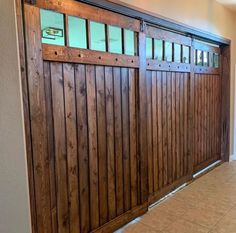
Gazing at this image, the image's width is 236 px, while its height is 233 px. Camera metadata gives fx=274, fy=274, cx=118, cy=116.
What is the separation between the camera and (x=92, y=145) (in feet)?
7.65

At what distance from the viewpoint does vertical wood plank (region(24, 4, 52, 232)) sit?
5.86 ft

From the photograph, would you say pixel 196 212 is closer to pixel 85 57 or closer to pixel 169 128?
pixel 169 128

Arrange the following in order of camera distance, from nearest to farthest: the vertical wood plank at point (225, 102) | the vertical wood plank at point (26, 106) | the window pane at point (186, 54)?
the vertical wood plank at point (26, 106), the window pane at point (186, 54), the vertical wood plank at point (225, 102)

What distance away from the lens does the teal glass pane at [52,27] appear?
75.4 inches

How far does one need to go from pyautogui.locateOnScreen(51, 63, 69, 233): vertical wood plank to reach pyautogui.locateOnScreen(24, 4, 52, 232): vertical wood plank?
11cm

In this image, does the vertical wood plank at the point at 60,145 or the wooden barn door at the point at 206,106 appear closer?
the vertical wood plank at the point at 60,145

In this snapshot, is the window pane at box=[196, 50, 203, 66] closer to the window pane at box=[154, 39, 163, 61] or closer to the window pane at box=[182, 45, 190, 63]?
the window pane at box=[182, 45, 190, 63]

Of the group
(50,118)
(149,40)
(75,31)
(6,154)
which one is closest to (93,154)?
(50,118)

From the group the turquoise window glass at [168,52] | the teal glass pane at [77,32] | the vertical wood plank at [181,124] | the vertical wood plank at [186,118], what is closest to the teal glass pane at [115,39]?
the teal glass pane at [77,32]

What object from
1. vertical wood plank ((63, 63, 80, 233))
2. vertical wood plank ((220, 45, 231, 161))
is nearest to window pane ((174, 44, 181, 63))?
vertical wood plank ((220, 45, 231, 161))

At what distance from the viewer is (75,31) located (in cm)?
214

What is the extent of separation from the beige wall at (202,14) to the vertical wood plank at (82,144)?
84 cm

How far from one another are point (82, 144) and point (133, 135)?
66cm

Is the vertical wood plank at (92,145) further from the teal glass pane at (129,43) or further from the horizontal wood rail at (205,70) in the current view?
the horizontal wood rail at (205,70)
